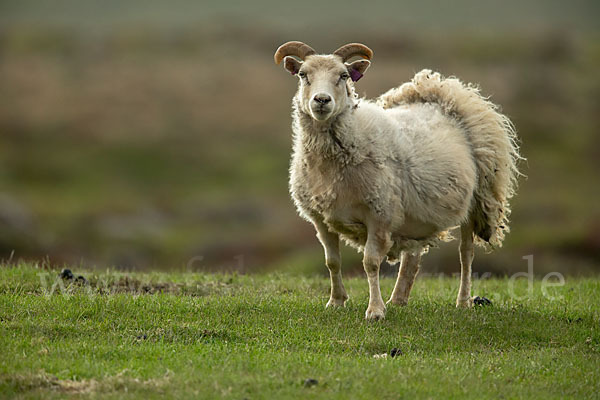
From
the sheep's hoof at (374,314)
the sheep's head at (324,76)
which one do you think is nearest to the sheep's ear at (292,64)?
the sheep's head at (324,76)

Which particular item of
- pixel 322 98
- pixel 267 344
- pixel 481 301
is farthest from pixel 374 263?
pixel 481 301

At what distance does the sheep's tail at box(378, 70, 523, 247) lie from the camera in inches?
533

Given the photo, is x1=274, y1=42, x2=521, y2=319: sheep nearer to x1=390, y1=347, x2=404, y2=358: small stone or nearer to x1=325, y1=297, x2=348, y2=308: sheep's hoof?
x1=325, y1=297, x2=348, y2=308: sheep's hoof

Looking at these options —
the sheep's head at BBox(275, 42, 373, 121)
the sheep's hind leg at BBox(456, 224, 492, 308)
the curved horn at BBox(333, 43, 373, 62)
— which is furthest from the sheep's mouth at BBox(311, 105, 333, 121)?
the sheep's hind leg at BBox(456, 224, 492, 308)

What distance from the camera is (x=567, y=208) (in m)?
45.0

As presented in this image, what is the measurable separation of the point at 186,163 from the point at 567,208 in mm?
23604

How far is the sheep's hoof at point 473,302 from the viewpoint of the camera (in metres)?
13.0

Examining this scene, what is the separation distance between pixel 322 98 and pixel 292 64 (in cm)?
129

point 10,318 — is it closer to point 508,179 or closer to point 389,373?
point 389,373

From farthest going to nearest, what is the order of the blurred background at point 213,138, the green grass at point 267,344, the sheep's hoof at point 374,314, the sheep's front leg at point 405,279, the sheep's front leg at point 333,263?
the blurred background at point 213,138
the sheep's front leg at point 405,279
the sheep's front leg at point 333,263
the sheep's hoof at point 374,314
the green grass at point 267,344

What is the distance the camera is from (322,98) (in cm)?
1119

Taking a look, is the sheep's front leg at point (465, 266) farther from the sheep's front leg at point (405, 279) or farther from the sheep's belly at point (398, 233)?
the sheep's front leg at point (405, 279)

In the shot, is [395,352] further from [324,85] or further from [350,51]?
[350,51]

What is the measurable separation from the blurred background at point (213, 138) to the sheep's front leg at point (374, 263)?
10.7 meters
